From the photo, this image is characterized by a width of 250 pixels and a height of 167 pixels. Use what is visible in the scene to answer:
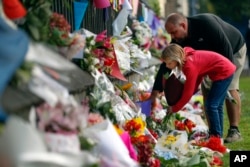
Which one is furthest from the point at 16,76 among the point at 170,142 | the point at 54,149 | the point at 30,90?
the point at 170,142

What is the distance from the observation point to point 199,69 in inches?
376

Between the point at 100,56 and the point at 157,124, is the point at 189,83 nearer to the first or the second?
the point at 157,124

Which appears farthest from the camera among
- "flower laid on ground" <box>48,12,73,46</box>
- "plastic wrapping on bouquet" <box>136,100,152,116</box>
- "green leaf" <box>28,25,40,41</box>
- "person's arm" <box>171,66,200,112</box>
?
"plastic wrapping on bouquet" <box>136,100,152,116</box>

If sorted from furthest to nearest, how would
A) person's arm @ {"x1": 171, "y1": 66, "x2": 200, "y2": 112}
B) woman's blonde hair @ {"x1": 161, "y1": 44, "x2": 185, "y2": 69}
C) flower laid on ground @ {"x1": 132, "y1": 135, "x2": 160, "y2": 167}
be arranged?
person's arm @ {"x1": 171, "y1": 66, "x2": 200, "y2": 112}, woman's blonde hair @ {"x1": 161, "y1": 44, "x2": 185, "y2": 69}, flower laid on ground @ {"x1": 132, "y1": 135, "x2": 160, "y2": 167}

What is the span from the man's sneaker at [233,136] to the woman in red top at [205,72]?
401mm

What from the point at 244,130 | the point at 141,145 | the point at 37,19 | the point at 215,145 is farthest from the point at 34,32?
the point at 244,130

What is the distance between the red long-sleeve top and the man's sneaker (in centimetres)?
90

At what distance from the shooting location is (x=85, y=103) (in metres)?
6.45

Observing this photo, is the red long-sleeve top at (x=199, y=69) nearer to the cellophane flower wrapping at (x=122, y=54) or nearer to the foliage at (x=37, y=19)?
the cellophane flower wrapping at (x=122, y=54)

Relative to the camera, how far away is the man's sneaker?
10.4m

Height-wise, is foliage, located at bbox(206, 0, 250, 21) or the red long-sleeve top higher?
the red long-sleeve top

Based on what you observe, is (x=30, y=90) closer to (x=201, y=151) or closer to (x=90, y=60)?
(x=90, y=60)

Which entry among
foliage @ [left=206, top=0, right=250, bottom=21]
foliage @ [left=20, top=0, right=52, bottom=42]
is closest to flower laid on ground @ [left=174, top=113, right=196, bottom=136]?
foliage @ [left=20, top=0, right=52, bottom=42]

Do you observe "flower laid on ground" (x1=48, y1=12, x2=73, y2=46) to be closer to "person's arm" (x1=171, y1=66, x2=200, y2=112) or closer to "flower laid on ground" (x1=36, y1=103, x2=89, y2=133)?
"flower laid on ground" (x1=36, y1=103, x2=89, y2=133)
